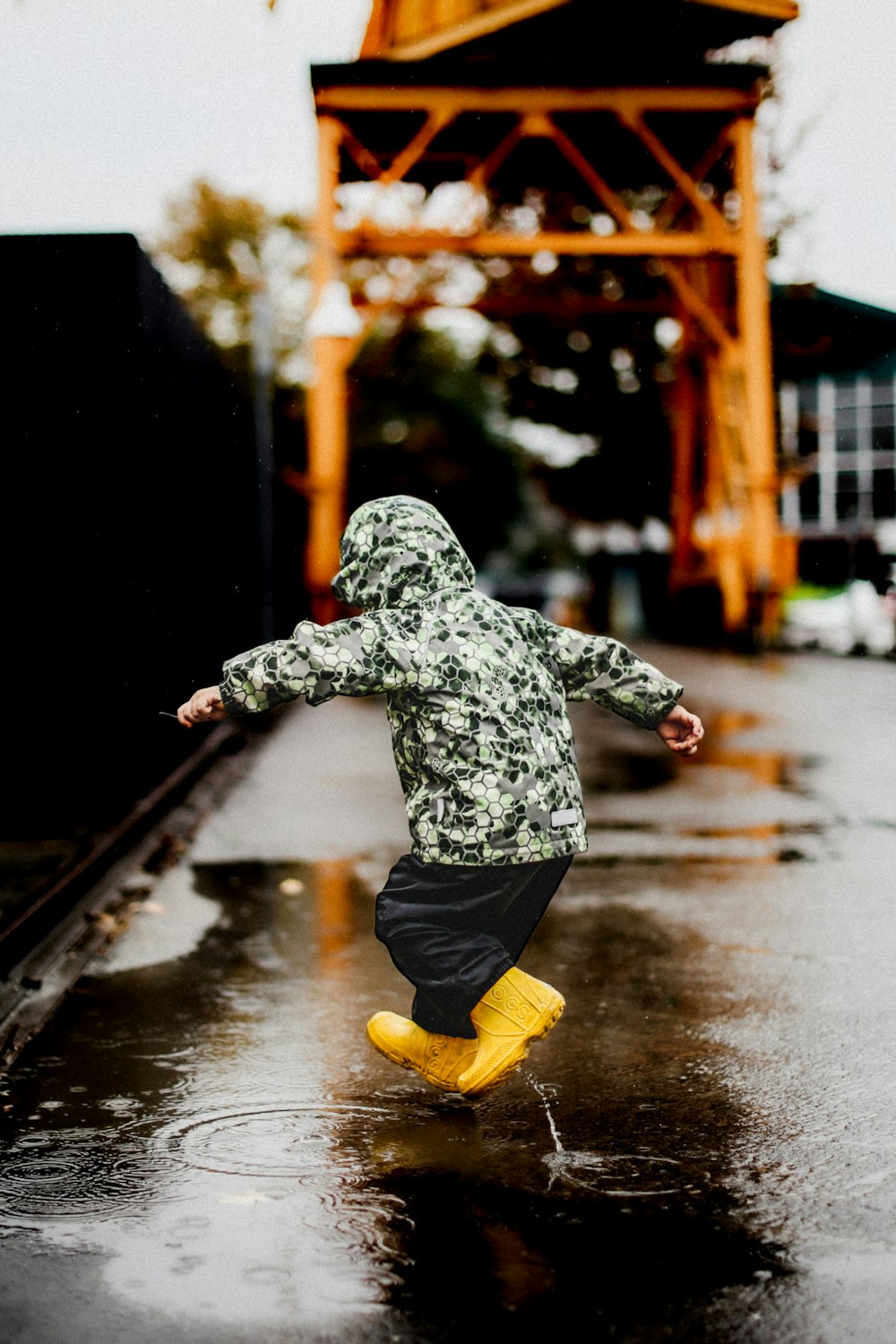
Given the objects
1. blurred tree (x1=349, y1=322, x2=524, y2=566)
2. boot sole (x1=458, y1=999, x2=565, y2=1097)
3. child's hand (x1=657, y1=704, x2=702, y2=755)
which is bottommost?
boot sole (x1=458, y1=999, x2=565, y2=1097)

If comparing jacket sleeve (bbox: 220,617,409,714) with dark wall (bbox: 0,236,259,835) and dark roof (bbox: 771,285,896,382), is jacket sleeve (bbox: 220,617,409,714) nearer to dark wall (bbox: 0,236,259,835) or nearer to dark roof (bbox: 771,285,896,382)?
dark wall (bbox: 0,236,259,835)

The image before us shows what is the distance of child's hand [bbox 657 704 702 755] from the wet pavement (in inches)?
36.8

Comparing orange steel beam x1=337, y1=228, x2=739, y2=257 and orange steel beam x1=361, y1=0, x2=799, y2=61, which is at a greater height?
orange steel beam x1=361, y1=0, x2=799, y2=61

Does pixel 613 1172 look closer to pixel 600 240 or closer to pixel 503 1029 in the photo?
pixel 503 1029

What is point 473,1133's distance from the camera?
4.04 meters

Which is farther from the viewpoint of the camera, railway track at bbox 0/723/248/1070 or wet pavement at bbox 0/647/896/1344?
railway track at bbox 0/723/248/1070

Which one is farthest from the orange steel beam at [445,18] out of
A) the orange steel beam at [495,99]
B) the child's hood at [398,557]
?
the child's hood at [398,557]

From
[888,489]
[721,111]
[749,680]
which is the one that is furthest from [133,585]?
[888,489]

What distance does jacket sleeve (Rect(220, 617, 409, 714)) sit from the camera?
12.3 ft

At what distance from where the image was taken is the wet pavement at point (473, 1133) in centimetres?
306

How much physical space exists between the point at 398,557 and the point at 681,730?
82 cm

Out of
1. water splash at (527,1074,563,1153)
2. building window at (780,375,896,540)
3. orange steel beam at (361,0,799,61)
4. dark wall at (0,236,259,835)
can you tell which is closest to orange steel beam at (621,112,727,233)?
orange steel beam at (361,0,799,61)

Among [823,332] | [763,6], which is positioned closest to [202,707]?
[763,6]

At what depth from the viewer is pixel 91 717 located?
335 inches
